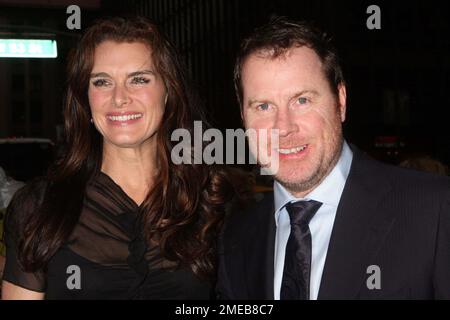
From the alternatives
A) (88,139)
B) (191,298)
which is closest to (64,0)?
(88,139)

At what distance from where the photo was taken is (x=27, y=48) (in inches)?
475

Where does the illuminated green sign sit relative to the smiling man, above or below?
above

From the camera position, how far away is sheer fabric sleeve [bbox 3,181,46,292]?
2.86 m

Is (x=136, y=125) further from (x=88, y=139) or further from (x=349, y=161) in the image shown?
(x=349, y=161)

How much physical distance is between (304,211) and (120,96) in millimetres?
1196

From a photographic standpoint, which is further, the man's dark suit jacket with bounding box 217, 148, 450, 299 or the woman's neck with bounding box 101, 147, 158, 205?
the woman's neck with bounding box 101, 147, 158, 205

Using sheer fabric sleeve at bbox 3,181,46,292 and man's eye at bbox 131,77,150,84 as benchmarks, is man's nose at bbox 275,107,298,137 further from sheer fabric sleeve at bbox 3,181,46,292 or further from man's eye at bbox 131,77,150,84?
sheer fabric sleeve at bbox 3,181,46,292

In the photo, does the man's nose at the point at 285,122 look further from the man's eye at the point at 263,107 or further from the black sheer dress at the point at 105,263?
the black sheer dress at the point at 105,263

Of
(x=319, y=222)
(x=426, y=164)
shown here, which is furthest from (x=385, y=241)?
(x=426, y=164)

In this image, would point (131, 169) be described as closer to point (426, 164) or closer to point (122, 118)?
point (122, 118)

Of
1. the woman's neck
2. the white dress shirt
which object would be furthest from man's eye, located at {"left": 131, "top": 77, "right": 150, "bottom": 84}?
the white dress shirt

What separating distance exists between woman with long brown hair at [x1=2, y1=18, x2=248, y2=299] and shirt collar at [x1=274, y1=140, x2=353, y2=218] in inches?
29.3

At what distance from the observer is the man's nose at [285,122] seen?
7.99 ft

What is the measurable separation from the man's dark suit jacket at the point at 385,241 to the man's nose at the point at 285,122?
34cm
